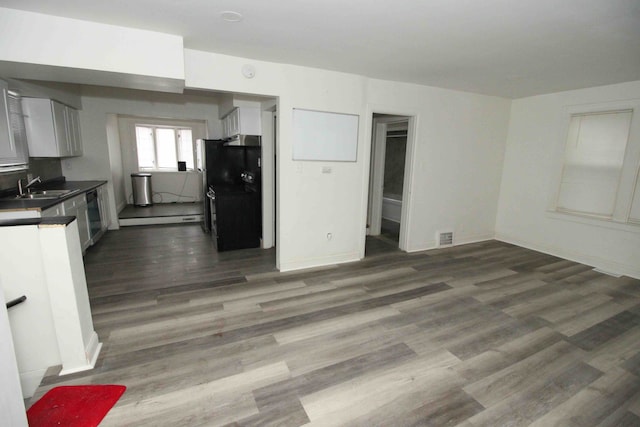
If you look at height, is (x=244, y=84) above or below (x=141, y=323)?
above

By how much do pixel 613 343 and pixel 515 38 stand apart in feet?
9.04

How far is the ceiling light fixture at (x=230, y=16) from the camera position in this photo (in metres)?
2.23

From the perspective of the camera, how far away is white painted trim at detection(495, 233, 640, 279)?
4.01m

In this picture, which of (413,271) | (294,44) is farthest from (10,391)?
(413,271)

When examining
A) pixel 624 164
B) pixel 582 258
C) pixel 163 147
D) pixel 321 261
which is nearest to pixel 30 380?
pixel 321 261

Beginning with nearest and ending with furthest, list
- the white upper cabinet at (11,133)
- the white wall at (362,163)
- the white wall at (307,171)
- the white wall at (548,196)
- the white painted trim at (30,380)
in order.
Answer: the white painted trim at (30,380), the white upper cabinet at (11,133), the white wall at (307,171), the white wall at (362,163), the white wall at (548,196)

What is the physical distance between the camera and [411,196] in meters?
4.68

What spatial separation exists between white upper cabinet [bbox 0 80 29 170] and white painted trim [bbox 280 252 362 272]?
3281 millimetres

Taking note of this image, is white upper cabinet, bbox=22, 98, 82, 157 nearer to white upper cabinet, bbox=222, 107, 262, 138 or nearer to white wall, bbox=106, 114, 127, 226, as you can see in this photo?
white wall, bbox=106, 114, 127, 226

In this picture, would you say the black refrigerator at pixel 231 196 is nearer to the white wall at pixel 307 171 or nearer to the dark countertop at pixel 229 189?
the dark countertop at pixel 229 189

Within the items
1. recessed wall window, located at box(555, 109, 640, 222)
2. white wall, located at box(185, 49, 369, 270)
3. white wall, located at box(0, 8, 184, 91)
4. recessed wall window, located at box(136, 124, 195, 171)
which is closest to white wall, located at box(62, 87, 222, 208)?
recessed wall window, located at box(136, 124, 195, 171)

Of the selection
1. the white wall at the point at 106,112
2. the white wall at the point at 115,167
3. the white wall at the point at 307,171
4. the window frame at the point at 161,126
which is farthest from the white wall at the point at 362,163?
the window frame at the point at 161,126

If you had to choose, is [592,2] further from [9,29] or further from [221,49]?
[9,29]

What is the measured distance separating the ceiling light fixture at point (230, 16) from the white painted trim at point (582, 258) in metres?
5.46
